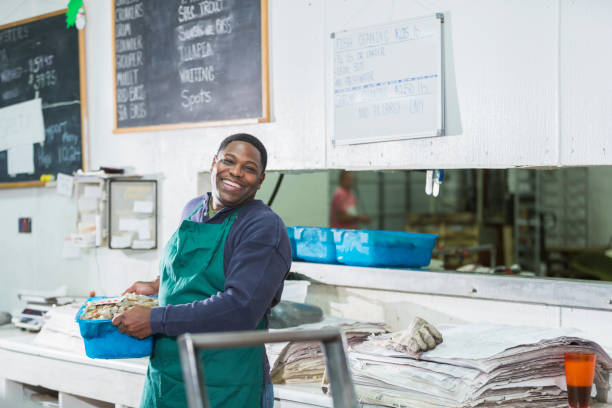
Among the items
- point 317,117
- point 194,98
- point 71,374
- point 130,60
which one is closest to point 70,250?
point 71,374

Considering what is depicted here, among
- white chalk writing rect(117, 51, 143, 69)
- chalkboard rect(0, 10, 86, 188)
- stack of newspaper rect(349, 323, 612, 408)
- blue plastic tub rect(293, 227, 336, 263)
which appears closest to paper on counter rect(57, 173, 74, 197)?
chalkboard rect(0, 10, 86, 188)

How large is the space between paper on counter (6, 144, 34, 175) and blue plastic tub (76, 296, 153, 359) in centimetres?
215

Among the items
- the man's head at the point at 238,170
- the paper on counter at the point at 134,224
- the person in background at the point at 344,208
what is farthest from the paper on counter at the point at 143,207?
the person in background at the point at 344,208

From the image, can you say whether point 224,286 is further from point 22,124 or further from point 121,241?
point 22,124

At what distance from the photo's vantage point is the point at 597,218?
789 centimetres

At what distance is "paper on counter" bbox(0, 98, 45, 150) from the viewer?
139 inches

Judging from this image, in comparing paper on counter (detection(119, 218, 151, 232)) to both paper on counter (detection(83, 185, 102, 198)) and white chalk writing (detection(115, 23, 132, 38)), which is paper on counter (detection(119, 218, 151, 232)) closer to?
paper on counter (detection(83, 185, 102, 198))

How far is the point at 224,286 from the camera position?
5.41 feet

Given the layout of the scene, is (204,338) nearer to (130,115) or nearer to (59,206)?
(130,115)

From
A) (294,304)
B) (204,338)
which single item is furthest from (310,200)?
(204,338)

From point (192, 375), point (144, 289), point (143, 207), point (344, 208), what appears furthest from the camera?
point (344, 208)

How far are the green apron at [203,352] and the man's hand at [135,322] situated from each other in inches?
4.0

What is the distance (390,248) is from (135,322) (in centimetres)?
105

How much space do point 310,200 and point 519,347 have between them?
267 cm
